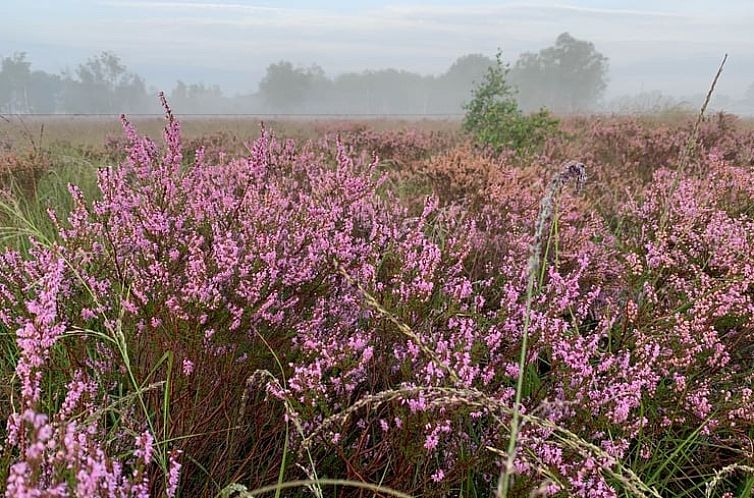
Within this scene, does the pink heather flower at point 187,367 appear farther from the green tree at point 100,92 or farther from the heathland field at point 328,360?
the green tree at point 100,92

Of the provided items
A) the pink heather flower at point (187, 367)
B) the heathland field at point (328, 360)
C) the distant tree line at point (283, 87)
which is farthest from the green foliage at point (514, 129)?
the distant tree line at point (283, 87)

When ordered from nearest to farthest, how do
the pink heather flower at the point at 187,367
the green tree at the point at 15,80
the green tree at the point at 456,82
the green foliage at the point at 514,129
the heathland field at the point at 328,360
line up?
the heathland field at the point at 328,360
the pink heather flower at the point at 187,367
the green foliage at the point at 514,129
the green tree at the point at 15,80
the green tree at the point at 456,82

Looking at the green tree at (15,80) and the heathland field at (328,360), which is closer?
the heathland field at (328,360)

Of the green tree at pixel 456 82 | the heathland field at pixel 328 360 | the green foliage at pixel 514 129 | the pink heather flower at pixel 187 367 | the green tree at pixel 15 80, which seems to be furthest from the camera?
the green tree at pixel 456 82

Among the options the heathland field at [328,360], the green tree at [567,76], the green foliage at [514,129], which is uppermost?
the green tree at [567,76]

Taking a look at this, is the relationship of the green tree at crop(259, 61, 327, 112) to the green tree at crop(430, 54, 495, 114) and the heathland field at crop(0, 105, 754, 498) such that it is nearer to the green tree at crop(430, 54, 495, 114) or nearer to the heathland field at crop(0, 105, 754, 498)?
the green tree at crop(430, 54, 495, 114)

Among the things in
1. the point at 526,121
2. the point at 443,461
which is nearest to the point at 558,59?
the point at 526,121

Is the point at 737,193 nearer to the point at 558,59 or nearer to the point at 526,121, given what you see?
the point at 526,121

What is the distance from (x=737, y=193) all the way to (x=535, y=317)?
3013mm

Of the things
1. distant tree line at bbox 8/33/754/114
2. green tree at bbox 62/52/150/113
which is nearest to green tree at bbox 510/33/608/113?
distant tree line at bbox 8/33/754/114

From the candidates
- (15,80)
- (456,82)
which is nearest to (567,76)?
(456,82)

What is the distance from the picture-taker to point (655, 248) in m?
2.61

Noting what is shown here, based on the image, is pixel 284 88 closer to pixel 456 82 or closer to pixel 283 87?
pixel 283 87

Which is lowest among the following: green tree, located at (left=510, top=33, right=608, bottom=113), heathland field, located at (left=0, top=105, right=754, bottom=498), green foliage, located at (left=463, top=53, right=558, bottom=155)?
heathland field, located at (left=0, top=105, right=754, bottom=498)
